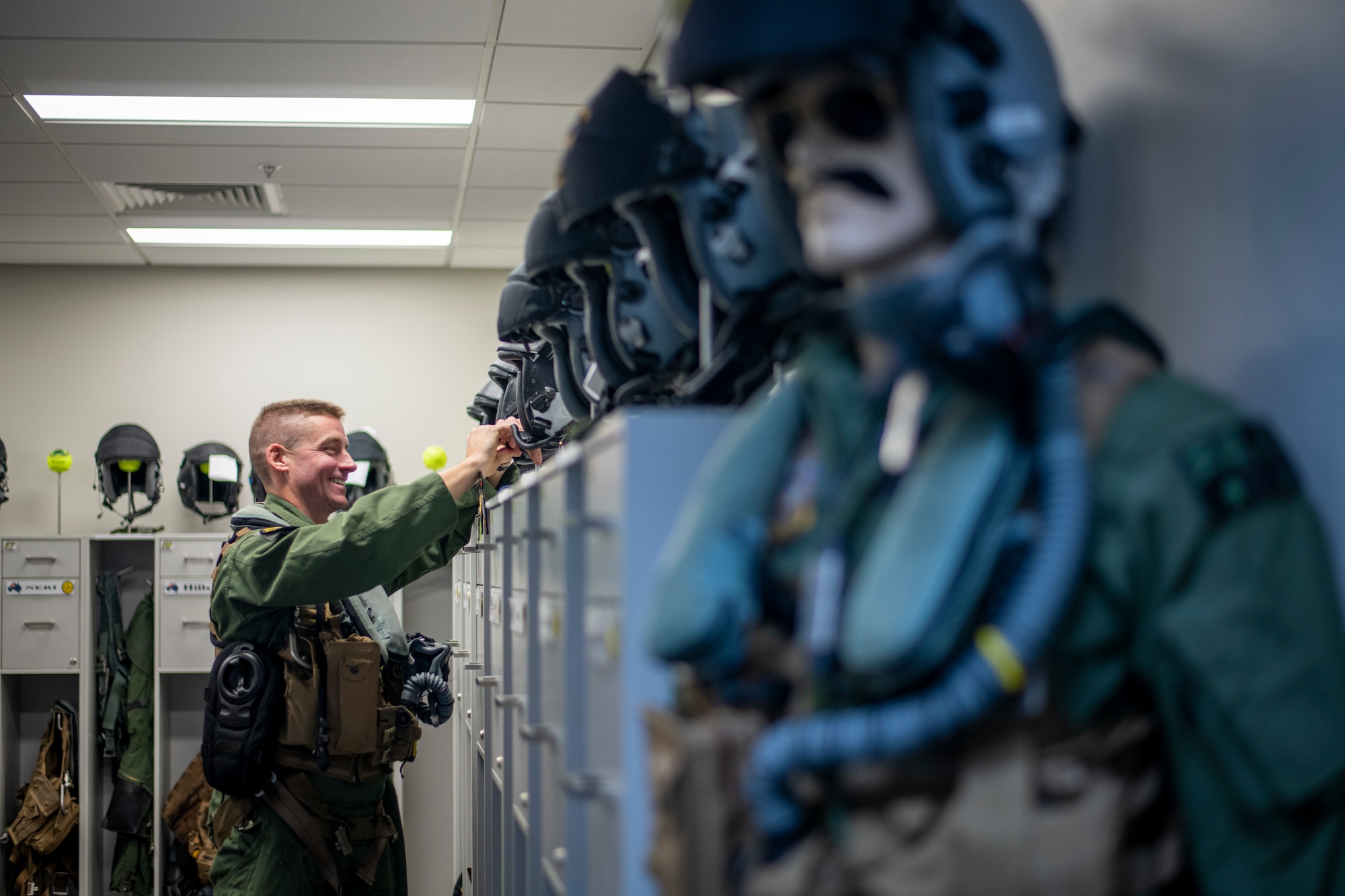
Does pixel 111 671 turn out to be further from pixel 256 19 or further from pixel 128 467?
pixel 256 19

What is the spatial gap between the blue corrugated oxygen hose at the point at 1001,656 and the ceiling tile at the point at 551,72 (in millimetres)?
3190

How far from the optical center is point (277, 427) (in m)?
3.75

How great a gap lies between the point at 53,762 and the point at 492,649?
13.5 ft

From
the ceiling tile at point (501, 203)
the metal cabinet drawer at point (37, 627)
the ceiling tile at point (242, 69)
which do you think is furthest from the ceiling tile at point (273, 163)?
the metal cabinet drawer at point (37, 627)

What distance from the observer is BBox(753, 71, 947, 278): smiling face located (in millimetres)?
1060

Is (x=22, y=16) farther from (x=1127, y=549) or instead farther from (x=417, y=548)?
(x=1127, y=549)

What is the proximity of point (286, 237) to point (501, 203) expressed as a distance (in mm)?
1343

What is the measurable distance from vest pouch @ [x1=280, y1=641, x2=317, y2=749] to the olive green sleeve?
0.80 feet

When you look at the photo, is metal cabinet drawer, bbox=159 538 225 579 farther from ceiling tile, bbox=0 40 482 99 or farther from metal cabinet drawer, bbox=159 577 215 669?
ceiling tile, bbox=0 40 482 99

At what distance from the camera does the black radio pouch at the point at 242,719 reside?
3191 mm

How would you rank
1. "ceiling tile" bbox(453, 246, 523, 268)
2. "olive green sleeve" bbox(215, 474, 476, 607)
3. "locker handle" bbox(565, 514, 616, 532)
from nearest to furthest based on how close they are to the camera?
1. "locker handle" bbox(565, 514, 616, 532)
2. "olive green sleeve" bbox(215, 474, 476, 607)
3. "ceiling tile" bbox(453, 246, 523, 268)

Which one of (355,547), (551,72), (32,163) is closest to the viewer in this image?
(355,547)

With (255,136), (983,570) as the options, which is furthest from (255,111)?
(983,570)

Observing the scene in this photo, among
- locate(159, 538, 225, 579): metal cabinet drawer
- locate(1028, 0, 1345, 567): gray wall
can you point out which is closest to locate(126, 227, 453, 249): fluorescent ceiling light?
locate(159, 538, 225, 579): metal cabinet drawer
